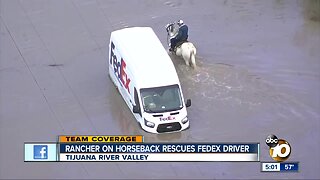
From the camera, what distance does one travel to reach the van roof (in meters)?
19.2

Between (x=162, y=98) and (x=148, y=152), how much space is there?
2.03 metres

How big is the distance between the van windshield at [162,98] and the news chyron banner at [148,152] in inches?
49.4

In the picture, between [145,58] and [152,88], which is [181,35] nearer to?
[145,58]

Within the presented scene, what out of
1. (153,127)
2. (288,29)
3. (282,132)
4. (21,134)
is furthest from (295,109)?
(21,134)

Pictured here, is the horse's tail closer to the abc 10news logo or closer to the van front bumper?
the van front bumper

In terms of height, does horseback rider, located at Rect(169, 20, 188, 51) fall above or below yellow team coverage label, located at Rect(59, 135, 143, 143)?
above

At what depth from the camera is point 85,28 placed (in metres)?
25.7

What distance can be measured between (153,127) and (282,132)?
11.7ft

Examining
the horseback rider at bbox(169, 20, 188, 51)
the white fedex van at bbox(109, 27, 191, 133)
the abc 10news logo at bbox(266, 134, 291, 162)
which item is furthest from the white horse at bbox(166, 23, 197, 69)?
the abc 10news logo at bbox(266, 134, 291, 162)

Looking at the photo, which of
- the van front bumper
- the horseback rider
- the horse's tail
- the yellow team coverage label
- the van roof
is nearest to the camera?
the yellow team coverage label

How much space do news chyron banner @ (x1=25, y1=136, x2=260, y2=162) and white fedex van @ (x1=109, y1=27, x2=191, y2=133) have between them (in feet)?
3.32

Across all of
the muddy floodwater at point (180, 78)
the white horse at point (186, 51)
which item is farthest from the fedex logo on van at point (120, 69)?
the white horse at point (186, 51)

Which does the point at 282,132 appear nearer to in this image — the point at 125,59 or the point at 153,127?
the point at 153,127

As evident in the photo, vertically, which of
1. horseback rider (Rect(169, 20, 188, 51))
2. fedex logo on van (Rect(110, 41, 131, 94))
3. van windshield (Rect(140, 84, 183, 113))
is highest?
horseback rider (Rect(169, 20, 188, 51))
